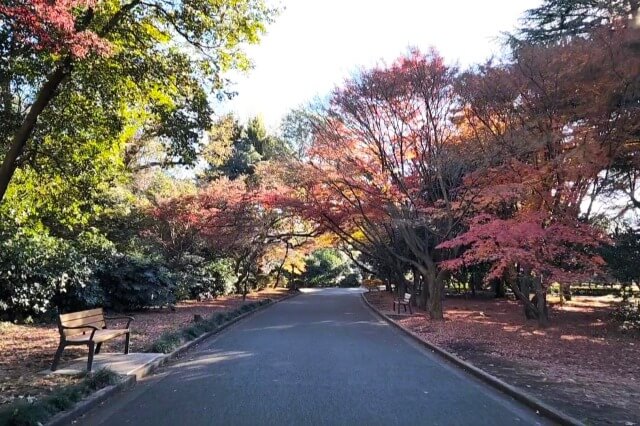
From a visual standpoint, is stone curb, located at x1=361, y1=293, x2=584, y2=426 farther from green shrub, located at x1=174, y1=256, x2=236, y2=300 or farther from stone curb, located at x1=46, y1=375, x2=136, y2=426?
green shrub, located at x1=174, y1=256, x2=236, y2=300

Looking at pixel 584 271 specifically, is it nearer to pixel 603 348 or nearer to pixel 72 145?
pixel 603 348

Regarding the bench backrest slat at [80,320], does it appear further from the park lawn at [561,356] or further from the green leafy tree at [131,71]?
the park lawn at [561,356]

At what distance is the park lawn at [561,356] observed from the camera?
636 cm

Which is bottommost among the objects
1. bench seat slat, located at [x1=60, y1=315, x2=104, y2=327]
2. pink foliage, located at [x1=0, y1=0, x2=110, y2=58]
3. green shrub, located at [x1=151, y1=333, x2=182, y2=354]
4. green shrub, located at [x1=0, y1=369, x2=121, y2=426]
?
green shrub, located at [x1=0, y1=369, x2=121, y2=426]

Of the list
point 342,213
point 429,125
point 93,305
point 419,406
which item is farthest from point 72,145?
point 342,213

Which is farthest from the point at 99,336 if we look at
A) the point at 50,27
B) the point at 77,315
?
the point at 50,27

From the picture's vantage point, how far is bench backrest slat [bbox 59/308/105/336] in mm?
8062

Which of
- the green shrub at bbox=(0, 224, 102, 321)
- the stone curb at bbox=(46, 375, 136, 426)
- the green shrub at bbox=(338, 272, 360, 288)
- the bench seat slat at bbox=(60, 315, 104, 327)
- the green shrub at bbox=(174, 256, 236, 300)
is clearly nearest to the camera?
the stone curb at bbox=(46, 375, 136, 426)

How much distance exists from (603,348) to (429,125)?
8.03 meters

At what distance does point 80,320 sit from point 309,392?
4374 mm

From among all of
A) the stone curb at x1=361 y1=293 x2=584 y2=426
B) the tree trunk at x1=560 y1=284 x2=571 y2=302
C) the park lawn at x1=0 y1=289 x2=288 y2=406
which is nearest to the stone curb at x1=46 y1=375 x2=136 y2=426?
the park lawn at x1=0 y1=289 x2=288 y2=406

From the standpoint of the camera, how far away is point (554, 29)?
17.5m

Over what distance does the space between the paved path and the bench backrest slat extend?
158 cm

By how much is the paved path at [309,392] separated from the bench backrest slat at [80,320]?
158 cm
